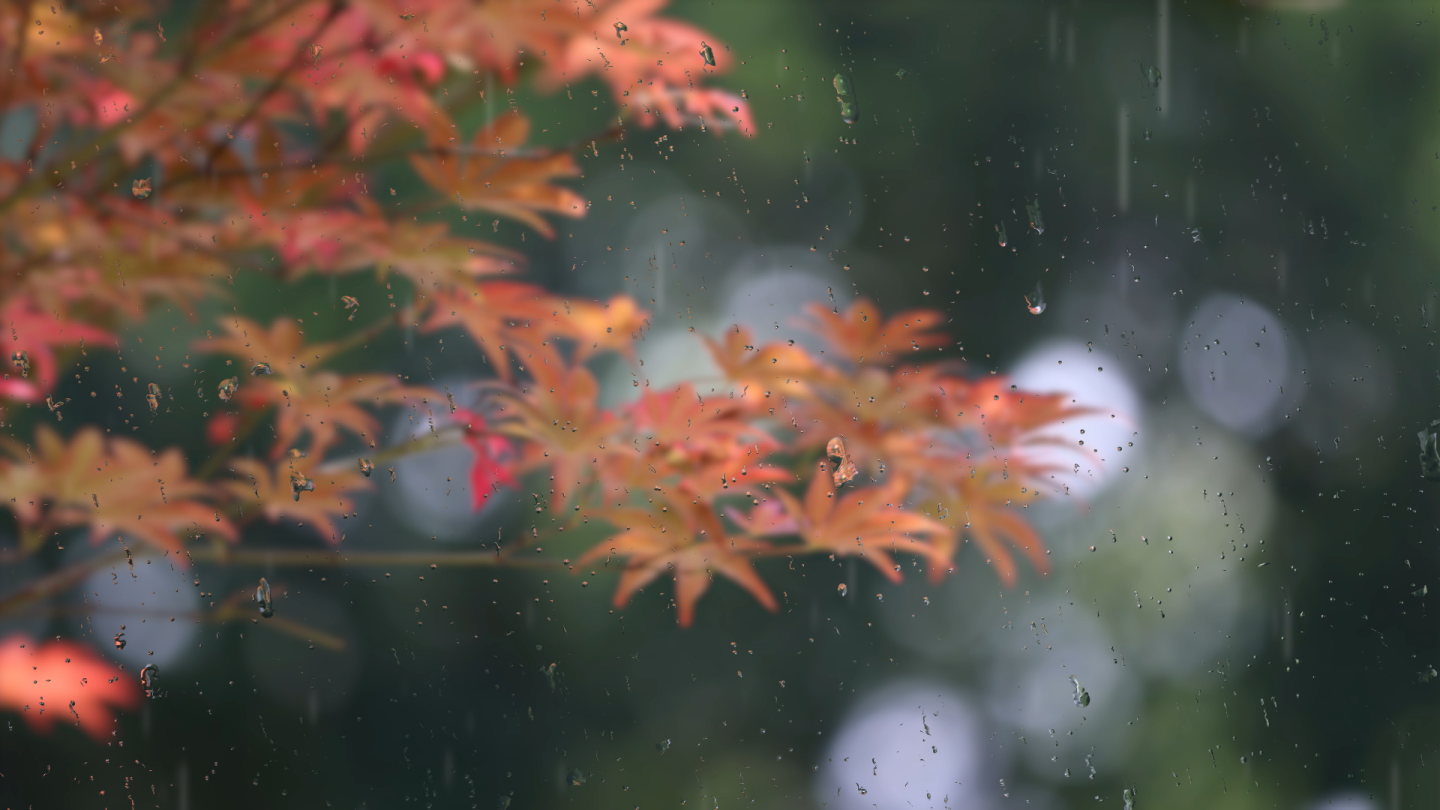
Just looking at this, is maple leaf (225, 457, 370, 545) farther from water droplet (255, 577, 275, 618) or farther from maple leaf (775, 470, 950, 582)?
maple leaf (775, 470, 950, 582)

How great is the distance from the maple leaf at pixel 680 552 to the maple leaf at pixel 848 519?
0.12 ft

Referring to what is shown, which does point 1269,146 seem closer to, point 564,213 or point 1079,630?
point 1079,630

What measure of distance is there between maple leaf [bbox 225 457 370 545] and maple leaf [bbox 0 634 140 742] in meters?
0.15

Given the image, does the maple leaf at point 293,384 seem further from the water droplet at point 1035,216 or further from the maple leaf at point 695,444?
the water droplet at point 1035,216

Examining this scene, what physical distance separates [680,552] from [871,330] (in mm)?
203

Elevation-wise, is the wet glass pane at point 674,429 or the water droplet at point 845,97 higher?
the water droplet at point 845,97

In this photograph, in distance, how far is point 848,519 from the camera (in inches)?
22.5

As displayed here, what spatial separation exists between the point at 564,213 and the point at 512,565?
248 mm

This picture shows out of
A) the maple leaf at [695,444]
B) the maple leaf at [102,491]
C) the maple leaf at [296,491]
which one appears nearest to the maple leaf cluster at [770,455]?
the maple leaf at [695,444]

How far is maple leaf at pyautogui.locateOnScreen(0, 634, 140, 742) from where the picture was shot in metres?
0.57

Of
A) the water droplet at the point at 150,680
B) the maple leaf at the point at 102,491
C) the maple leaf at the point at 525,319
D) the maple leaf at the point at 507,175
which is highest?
the maple leaf at the point at 507,175

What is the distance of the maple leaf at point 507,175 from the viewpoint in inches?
22.9

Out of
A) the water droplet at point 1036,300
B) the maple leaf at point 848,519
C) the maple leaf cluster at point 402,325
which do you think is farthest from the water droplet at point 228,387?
the water droplet at point 1036,300

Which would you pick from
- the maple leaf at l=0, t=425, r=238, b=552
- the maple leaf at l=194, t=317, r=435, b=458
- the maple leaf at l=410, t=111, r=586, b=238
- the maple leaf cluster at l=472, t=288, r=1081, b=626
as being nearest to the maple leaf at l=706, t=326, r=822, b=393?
the maple leaf cluster at l=472, t=288, r=1081, b=626
